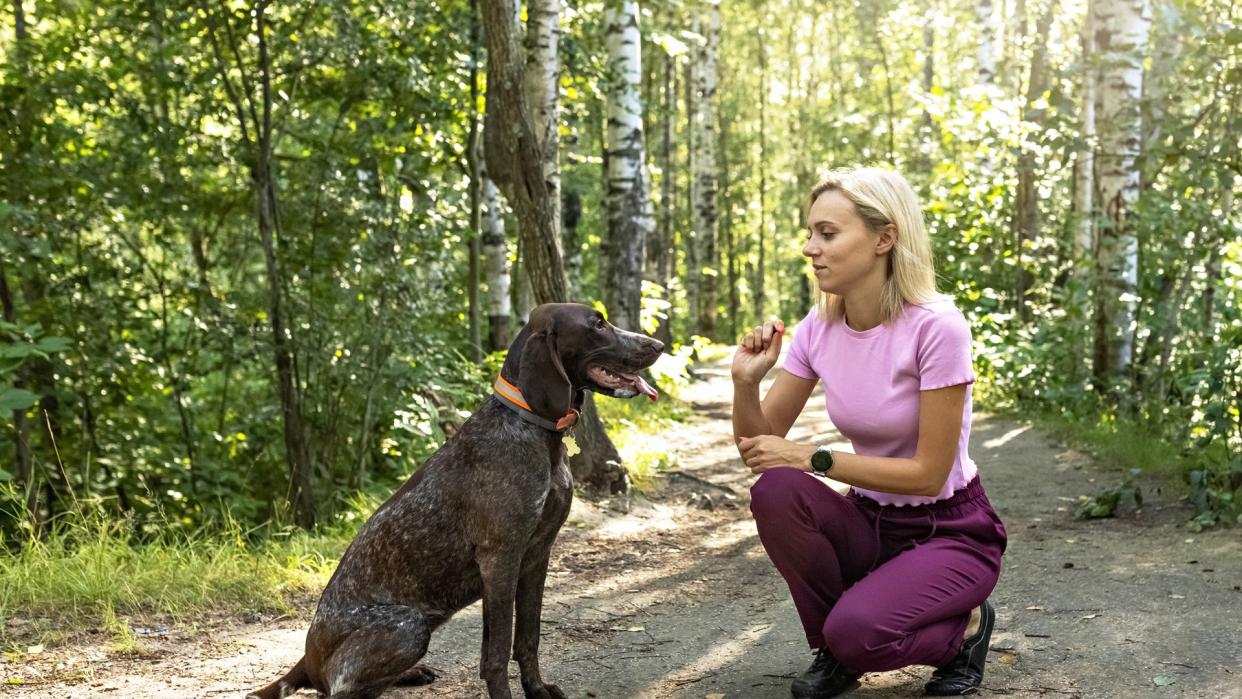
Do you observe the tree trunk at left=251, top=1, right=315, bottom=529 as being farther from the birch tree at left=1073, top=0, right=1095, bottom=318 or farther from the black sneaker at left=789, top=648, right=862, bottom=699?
the birch tree at left=1073, top=0, right=1095, bottom=318

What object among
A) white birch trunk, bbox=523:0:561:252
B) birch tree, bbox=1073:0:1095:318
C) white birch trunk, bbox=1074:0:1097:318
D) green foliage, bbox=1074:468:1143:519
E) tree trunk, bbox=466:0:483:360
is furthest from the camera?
birch tree, bbox=1073:0:1095:318

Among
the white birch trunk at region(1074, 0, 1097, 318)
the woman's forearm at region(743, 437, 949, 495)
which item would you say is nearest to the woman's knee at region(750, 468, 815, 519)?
the woman's forearm at region(743, 437, 949, 495)

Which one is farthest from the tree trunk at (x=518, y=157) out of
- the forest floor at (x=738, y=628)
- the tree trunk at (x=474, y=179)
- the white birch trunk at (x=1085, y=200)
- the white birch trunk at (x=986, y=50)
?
the white birch trunk at (x=986, y=50)

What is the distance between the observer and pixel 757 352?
4160 mm

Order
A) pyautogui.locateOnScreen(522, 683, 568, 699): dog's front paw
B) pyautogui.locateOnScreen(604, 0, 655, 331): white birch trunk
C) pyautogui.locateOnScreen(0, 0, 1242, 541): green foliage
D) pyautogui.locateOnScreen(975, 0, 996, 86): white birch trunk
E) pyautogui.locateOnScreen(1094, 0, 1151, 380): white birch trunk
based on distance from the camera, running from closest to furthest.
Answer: pyautogui.locateOnScreen(522, 683, 568, 699): dog's front paw → pyautogui.locateOnScreen(0, 0, 1242, 541): green foliage → pyautogui.locateOnScreen(1094, 0, 1151, 380): white birch trunk → pyautogui.locateOnScreen(604, 0, 655, 331): white birch trunk → pyautogui.locateOnScreen(975, 0, 996, 86): white birch trunk

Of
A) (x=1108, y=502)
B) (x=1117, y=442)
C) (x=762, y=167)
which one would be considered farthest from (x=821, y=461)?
(x=762, y=167)

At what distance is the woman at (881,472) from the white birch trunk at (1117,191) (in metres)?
7.03

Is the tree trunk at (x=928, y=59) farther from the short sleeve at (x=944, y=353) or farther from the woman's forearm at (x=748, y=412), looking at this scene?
the short sleeve at (x=944, y=353)

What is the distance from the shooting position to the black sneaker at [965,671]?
394 centimetres

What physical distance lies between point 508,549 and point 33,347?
324 centimetres

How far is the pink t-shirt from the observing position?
12.6 ft

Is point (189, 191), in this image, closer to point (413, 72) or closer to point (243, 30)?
point (243, 30)

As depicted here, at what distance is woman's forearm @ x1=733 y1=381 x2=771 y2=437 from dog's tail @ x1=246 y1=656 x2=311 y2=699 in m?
1.88

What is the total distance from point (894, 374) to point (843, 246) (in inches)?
20.3
